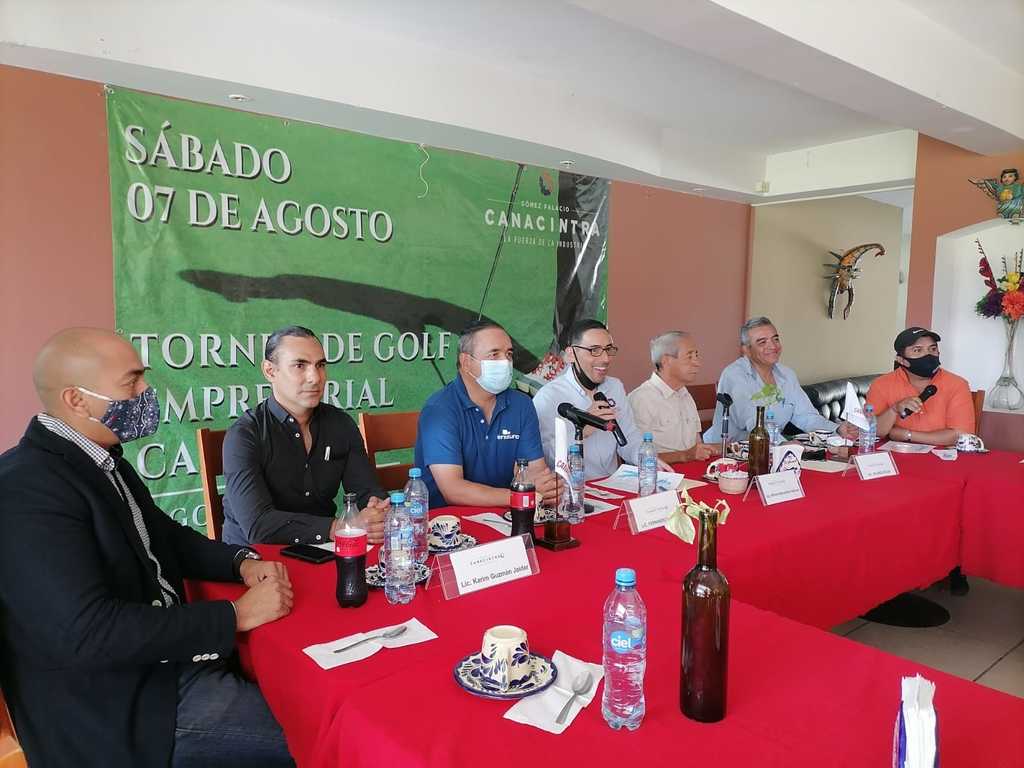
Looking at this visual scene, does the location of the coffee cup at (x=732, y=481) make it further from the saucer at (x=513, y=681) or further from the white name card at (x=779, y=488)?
the saucer at (x=513, y=681)

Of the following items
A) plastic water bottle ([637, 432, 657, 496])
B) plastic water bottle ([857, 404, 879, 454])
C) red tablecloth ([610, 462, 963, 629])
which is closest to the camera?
red tablecloth ([610, 462, 963, 629])

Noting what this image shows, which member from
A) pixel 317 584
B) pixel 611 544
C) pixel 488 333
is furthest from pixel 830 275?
pixel 317 584

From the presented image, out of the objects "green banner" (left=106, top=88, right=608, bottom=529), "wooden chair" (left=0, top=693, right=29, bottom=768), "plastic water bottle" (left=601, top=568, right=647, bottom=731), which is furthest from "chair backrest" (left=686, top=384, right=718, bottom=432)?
"wooden chair" (left=0, top=693, right=29, bottom=768)

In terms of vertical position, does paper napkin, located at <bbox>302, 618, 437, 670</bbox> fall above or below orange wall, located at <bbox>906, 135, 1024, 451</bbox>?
below

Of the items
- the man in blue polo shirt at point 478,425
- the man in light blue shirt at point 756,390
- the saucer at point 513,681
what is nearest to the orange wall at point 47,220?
the man in blue polo shirt at point 478,425

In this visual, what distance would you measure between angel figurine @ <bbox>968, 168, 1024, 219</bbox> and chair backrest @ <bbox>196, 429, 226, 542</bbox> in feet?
15.1

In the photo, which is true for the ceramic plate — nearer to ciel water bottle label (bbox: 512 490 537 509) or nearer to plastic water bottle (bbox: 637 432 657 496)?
ciel water bottle label (bbox: 512 490 537 509)

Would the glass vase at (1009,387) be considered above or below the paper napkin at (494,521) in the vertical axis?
above

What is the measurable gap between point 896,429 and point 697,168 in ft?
8.49

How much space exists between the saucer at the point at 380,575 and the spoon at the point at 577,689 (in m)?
0.50

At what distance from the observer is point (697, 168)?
17.0 ft

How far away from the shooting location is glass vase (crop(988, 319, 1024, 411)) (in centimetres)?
436

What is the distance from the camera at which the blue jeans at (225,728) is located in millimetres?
1307

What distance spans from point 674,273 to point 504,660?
4749mm
